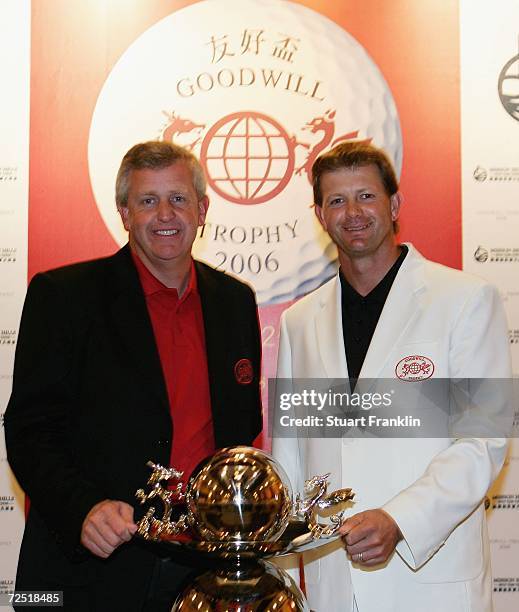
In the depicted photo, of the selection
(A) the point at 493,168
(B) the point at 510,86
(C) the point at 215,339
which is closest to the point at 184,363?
(C) the point at 215,339

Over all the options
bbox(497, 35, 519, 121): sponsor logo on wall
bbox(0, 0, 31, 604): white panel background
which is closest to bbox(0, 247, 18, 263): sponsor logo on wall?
bbox(0, 0, 31, 604): white panel background

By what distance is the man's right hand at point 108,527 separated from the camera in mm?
1661

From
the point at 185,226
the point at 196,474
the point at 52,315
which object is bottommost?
the point at 196,474

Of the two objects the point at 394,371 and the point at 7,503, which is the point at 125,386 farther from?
the point at 7,503

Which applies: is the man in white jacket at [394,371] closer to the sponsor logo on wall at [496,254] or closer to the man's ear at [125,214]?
the man's ear at [125,214]

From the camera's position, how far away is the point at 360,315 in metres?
2.58

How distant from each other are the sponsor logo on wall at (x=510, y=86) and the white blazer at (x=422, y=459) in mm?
1706

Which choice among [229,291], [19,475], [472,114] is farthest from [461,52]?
[19,475]

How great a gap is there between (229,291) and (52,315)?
65cm

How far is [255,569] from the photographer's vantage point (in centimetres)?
156

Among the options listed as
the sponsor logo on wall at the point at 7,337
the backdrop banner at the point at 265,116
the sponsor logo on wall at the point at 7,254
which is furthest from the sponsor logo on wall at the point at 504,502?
the sponsor logo on wall at the point at 7,254

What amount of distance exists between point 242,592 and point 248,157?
274 cm

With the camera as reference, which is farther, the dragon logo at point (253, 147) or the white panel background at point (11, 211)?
the dragon logo at point (253, 147)

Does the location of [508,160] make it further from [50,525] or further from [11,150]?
[50,525]
